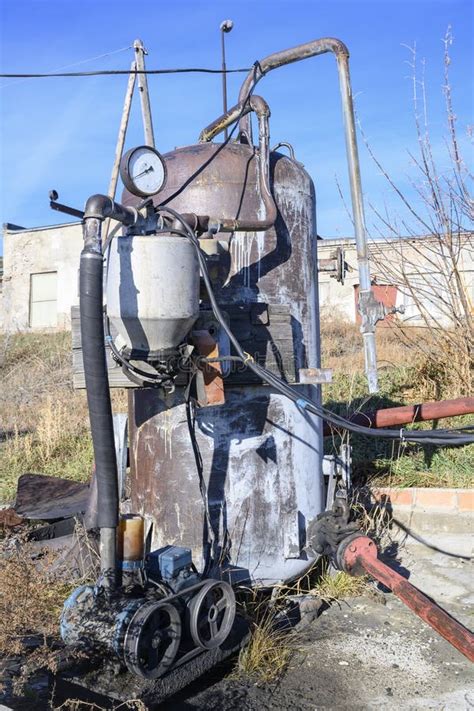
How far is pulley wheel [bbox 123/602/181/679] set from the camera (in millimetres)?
2451

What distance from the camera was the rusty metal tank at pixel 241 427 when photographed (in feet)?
11.3

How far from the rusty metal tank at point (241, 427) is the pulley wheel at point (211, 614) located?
486 mm

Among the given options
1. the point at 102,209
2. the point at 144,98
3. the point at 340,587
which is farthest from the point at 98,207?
the point at 144,98

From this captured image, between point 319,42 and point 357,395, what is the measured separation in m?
3.51

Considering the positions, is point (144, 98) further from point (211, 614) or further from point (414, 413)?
point (211, 614)

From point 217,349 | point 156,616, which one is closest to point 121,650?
point 156,616

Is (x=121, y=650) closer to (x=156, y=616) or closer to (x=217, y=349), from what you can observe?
(x=156, y=616)

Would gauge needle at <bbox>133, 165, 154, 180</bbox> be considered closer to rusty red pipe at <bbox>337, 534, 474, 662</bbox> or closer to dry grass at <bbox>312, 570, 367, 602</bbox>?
rusty red pipe at <bbox>337, 534, 474, 662</bbox>

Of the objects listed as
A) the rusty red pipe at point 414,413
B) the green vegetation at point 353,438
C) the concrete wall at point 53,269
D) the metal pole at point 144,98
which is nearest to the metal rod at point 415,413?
the rusty red pipe at point 414,413

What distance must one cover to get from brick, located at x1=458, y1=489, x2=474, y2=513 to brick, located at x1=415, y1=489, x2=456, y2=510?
0.04 meters

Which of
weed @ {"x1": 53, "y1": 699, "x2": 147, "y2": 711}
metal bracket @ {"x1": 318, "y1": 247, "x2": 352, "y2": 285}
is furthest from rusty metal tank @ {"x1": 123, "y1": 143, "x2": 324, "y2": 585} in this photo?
weed @ {"x1": 53, "y1": 699, "x2": 147, "y2": 711}

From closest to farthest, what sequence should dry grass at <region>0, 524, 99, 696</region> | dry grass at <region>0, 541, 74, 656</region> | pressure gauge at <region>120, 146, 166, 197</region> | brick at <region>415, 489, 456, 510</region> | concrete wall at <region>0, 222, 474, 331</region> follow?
1. dry grass at <region>0, 524, 99, 696</region>
2. dry grass at <region>0, 541, 74, 656</region>
3. pressure gauge at <region>120, 146, 166, 197</region>
4. brick at <region>415, 489, 456, 510</region>
5. concrete wall at <region>0, 222, 474, 331</region>

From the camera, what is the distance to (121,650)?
2.48m

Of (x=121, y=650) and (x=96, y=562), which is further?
(x=96, y=562)
